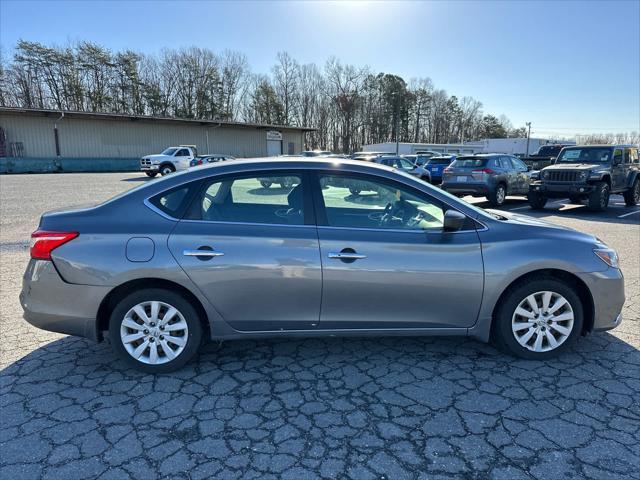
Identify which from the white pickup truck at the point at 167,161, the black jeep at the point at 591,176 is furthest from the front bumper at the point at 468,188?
the white pickup truck at the point at 167,161

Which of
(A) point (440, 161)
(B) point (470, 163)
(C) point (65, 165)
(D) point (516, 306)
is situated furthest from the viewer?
(C) point (65, 165)

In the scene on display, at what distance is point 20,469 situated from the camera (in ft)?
7.25

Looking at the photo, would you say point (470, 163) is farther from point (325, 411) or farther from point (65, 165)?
point (65, 165)

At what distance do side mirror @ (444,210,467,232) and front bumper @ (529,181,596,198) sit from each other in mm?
10977

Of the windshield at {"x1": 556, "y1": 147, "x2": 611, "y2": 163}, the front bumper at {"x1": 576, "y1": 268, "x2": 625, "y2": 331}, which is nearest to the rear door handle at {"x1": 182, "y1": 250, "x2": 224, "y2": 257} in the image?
the front bumper at {"x1": 576, "y1": 268, "x2": 625, "y2": 331}

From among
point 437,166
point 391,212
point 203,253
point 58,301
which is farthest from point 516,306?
point 437,166


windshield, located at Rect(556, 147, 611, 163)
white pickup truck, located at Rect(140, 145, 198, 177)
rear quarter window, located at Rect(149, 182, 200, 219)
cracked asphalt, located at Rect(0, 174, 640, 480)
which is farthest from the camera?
white pickup truck, located at Rect(140, 145, 198, 177)

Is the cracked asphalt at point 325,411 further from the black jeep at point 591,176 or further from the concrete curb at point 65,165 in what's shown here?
the concrete curb at point 65,165

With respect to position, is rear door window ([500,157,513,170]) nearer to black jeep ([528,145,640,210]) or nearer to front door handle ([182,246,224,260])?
black jeep ([528,145,640,210])

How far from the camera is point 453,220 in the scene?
3.11 meters

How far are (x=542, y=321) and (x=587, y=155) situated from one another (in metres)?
12.1

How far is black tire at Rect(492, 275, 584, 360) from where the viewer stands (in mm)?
3268

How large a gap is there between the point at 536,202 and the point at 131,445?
44.0ft

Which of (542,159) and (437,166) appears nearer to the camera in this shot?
(437,166)
